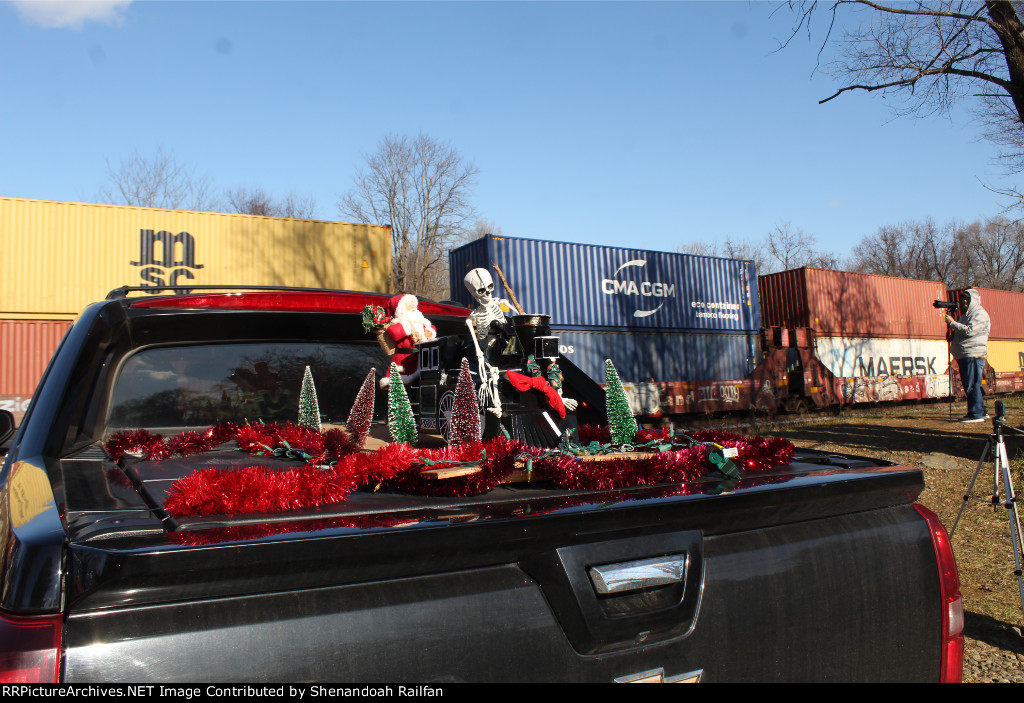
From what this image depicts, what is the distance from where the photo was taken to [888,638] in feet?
5.05

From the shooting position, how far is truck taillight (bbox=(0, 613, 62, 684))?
2.90 feet

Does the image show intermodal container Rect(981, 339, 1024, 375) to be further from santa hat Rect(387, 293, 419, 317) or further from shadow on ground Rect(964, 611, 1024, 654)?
santa hat Rect(387, 293, 419, 317)

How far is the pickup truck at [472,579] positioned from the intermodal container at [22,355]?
46.2 ft

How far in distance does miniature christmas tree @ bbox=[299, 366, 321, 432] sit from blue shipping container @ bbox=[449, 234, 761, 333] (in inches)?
486

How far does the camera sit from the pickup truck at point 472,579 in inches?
37.9

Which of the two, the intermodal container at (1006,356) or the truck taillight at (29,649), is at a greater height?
the intermodal container at (1006,356)

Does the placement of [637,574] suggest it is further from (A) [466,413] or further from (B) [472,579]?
(A) [466,413]

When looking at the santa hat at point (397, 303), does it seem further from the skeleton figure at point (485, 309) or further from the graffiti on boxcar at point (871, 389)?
the graffiti on boxcar at point (871, 389)

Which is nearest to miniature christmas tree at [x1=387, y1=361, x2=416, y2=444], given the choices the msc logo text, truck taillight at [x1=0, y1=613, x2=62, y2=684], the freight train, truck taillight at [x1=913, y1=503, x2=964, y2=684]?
truck taillight at [x1=0, y1=613, x2=62, y2=684]

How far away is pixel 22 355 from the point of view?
13.5m

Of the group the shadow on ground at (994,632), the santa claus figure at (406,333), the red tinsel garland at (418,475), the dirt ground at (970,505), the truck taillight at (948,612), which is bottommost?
the shadow on ground at (994,632)

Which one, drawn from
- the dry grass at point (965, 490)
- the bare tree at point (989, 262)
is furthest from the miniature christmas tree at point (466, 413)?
the bare tree at point (989, 262)

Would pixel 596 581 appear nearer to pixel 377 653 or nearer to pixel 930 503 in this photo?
pixel 377 653
